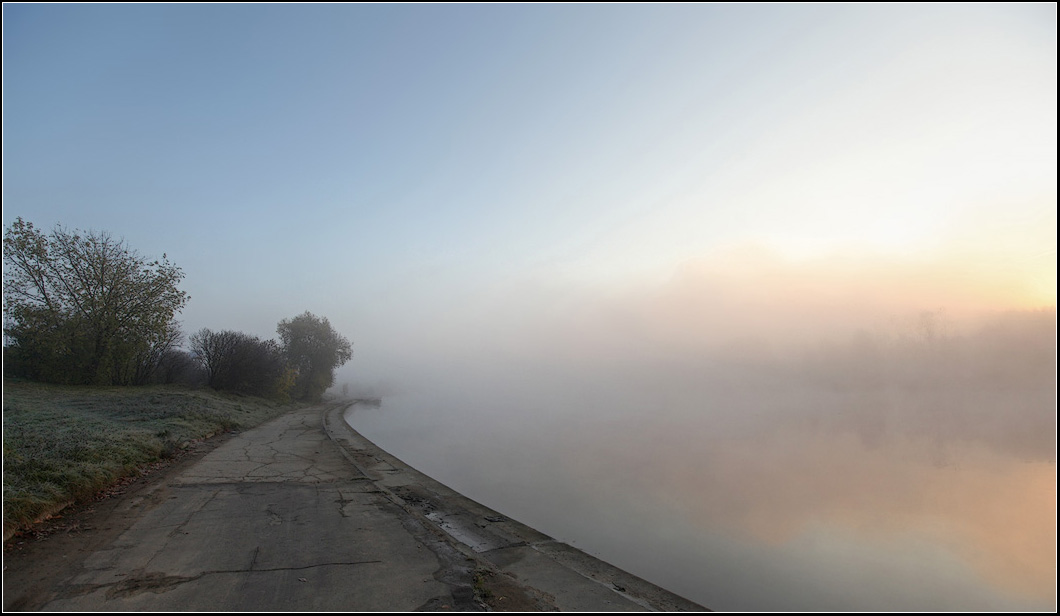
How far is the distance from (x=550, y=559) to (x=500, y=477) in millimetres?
7674

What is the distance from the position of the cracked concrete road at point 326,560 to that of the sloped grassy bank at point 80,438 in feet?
3.33

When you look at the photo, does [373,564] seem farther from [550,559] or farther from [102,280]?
[102,280]

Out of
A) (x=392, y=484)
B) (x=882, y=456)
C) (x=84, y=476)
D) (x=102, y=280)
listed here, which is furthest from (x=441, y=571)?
(x=102, y=280)

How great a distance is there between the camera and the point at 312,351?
48969 mm

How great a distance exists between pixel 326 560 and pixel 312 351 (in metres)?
48.1

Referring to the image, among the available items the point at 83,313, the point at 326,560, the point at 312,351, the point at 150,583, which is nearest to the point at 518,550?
the point at 326,560

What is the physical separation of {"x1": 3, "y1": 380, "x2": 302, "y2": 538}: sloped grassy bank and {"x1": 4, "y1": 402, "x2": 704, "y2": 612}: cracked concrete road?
1016mm

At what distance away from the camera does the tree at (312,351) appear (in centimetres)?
4762

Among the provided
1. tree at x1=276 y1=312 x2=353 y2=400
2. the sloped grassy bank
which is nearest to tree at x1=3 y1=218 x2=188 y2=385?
the sloped grassy bank

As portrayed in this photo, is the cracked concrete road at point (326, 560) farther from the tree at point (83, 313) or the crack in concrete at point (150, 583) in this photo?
the tree at point (83, 313)

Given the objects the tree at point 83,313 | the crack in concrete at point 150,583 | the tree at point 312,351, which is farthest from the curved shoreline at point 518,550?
the tree at point 312,351

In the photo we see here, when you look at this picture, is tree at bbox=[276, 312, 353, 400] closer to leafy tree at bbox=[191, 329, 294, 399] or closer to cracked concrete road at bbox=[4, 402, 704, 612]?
leafy tree at bbox=[191, 329, 294, 399]

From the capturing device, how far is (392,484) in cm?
1006

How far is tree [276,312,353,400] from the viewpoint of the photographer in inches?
1875
